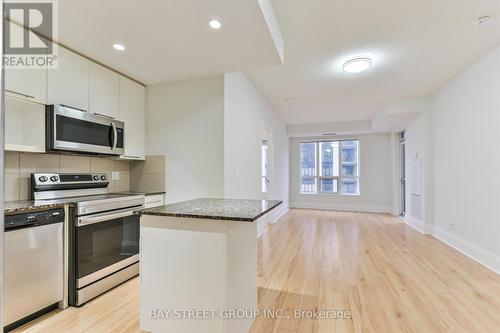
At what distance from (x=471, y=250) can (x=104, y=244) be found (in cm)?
456

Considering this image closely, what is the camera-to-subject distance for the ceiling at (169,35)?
5.62 feet

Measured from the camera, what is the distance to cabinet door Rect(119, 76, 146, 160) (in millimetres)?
2930

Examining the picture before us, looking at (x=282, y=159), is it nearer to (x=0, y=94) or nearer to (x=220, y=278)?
(x=220, y=278)

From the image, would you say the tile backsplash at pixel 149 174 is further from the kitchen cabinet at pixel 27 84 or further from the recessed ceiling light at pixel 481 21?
the recessed ceiling light at pixel 481 21

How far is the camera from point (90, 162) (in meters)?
2.78

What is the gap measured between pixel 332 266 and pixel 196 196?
1.92 meters

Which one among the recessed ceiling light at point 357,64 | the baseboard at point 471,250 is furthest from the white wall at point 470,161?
the recessed ceiling light at point 357,64

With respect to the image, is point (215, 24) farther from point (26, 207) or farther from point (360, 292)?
point (360, 292)

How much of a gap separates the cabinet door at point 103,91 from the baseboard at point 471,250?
4.82 m

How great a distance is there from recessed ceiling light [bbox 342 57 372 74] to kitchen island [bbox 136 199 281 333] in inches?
95.5

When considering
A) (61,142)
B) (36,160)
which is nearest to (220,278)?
(61,142)

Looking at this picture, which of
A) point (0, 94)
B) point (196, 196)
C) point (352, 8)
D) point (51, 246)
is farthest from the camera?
point (196, 196)

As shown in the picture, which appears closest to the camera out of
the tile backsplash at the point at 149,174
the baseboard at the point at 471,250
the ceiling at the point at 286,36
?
the ceiling at the point at 286,36

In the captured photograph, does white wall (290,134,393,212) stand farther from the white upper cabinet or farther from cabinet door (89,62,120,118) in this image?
the white upper cabinet
